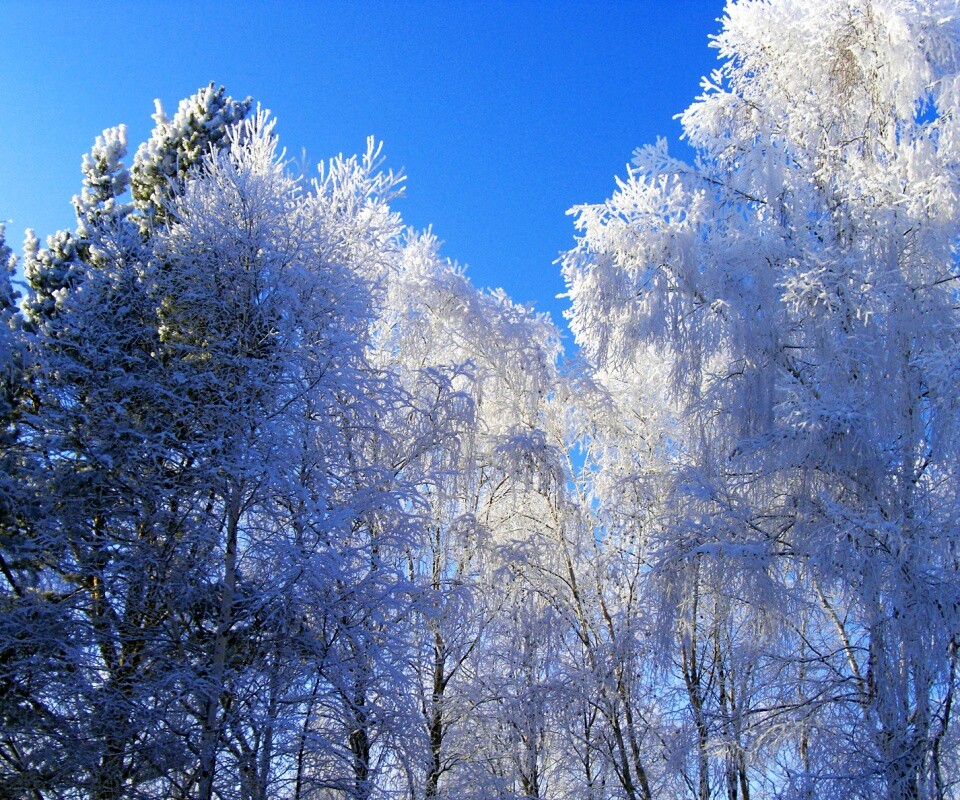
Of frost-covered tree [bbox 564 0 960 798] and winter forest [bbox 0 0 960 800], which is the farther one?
winter forest [bbox 0 0 960 800]

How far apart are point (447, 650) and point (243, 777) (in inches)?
107

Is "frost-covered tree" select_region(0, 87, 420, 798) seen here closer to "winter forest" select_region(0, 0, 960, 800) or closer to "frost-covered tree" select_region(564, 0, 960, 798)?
"winter forest" select_region(0, 0, 960, 800)

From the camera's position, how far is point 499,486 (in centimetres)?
953

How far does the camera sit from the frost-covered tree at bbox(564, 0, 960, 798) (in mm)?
5977

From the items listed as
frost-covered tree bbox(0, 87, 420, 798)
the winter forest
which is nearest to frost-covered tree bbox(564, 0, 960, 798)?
the winter forest

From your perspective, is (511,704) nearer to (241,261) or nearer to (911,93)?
(241,261)

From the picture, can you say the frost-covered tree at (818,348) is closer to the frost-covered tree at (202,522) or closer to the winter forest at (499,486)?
the winter forest at (499,486)

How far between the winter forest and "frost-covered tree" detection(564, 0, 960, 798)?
33 millimetres

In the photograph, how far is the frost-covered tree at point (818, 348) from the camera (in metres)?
5.98

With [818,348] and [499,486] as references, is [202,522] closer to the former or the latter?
[499,486]

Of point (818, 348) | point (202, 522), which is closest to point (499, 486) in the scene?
point (202, 522)

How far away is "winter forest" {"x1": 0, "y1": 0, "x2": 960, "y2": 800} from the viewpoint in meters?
6.25

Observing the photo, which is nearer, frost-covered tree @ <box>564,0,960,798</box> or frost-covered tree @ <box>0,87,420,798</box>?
frost-covered tree @ <box>564,0,960,798</box>

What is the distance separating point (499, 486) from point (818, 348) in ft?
12.9
